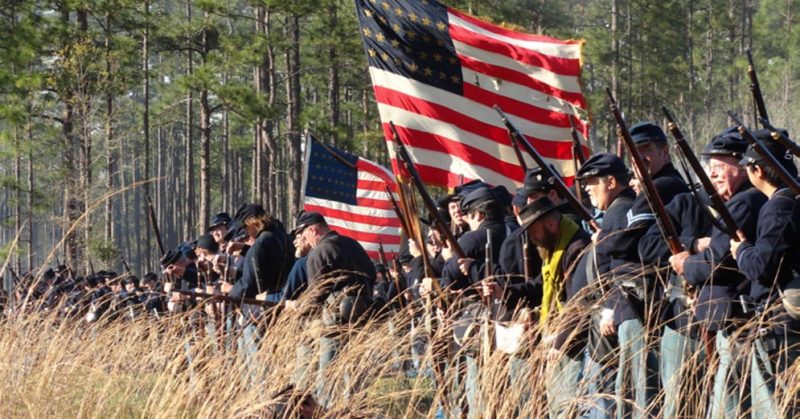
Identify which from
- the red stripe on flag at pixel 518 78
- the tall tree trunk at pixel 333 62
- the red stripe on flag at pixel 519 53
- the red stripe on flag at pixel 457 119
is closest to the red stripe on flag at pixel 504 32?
the red stripe on flag at pixel 519 53

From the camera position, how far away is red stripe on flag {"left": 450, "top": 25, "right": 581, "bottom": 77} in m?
10.0

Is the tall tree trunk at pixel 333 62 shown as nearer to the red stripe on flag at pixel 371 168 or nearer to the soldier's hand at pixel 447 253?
the red stripe on flag at pixel 371 168

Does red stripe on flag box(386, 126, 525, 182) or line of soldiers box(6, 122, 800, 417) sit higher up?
red stripe on flag box(386, 126, 525, 182)

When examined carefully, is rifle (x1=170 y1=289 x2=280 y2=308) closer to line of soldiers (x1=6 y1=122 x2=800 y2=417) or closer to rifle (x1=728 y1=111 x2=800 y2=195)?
line of soldiers (x1=6 y1=122 x2=800 y2=417)

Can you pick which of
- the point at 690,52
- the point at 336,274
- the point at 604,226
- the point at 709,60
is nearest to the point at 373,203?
the point at 336,274

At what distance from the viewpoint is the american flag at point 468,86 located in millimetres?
10023

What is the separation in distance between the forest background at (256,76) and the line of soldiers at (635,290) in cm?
505

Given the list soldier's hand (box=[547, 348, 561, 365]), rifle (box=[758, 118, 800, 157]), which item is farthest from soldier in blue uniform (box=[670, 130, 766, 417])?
soldier's hand (box=[547, 348, 561, 365])

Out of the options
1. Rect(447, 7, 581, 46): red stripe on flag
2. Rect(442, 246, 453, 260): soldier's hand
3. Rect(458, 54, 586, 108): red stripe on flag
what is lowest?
Rect(442, 246, 453, 260): soldier's hand

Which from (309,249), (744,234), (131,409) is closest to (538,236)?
(744,234)

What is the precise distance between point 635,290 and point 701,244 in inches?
18.6

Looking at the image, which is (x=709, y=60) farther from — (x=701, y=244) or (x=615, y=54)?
(x=701, y=244)

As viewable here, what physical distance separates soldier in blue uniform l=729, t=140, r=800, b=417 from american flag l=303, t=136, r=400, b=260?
9532 mm

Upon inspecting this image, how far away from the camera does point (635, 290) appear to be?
536 centimetres
